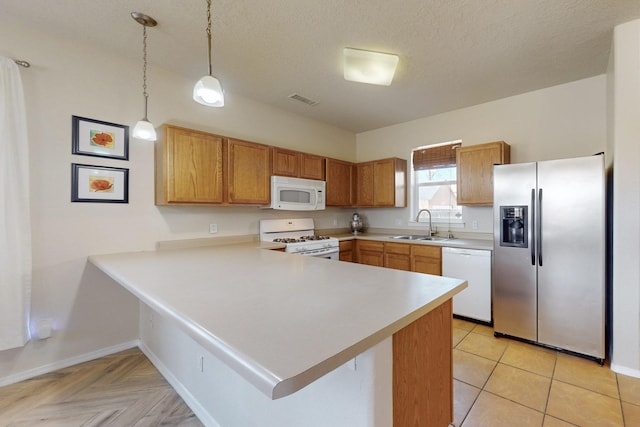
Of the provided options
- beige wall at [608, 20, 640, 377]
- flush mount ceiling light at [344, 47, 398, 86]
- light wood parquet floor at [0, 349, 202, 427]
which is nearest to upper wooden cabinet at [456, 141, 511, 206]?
beige wall at [608, 20, 640, 377]

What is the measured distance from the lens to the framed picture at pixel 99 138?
91.4 inches

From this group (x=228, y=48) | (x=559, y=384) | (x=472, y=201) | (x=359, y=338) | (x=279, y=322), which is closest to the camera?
(x=359, y=338)

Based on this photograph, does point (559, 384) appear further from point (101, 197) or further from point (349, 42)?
point (101, 197)

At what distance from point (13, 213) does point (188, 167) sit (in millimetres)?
1236

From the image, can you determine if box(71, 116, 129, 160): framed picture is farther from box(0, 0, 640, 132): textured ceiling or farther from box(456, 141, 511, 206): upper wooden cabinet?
box(456, 141, 511, 206): upper wooden cabinet

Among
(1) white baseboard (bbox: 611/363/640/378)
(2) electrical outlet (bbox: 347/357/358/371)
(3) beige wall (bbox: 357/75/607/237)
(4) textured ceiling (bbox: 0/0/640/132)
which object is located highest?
(4) textured ceiling (bbox: 0/0/640/132)

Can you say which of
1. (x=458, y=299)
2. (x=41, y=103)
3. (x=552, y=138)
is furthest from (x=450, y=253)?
(x=41, y=103)

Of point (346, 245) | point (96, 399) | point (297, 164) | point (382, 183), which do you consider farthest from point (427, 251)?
point (96, 399)

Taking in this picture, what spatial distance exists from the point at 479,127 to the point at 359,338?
3.79m

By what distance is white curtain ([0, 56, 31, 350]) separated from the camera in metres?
1.95

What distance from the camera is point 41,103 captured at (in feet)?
7.15

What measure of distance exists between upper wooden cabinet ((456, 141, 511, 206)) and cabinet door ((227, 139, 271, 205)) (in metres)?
2.39

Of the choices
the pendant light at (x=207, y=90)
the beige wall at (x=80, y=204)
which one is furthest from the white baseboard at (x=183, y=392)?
the pendant light at (x=207, y=90)

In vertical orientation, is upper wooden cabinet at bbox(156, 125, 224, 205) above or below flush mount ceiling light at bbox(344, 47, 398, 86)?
below
